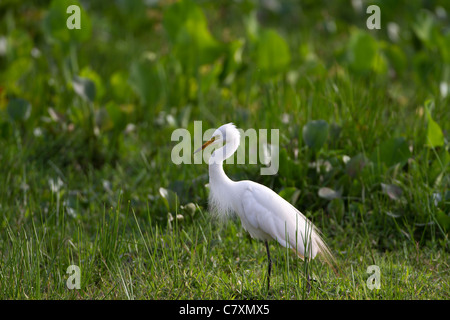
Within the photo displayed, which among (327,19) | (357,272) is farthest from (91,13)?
(357,272)

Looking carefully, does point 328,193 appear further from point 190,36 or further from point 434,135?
point 190,36

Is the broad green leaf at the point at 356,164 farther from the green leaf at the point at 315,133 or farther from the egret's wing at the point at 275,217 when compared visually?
the egret's wing at the point at 275,217

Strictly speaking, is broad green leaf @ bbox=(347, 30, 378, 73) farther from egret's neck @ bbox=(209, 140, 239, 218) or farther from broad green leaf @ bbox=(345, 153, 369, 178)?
egret's neck @ bbox=(209, 140, 239, 218)

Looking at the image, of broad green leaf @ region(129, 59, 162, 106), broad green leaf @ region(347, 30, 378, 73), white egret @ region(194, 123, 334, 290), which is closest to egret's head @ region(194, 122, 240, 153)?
white egret @ region(194, 123, 334, 290)

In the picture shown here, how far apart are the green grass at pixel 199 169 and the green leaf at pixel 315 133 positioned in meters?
0.03

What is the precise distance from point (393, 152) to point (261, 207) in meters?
1.10

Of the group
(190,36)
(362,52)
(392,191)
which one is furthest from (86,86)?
(392,191)

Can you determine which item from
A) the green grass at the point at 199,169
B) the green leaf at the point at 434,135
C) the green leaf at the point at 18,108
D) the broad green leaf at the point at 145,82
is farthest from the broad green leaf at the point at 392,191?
the green leaf at the point at 18,108

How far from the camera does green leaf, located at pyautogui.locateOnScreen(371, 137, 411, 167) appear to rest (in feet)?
11.8

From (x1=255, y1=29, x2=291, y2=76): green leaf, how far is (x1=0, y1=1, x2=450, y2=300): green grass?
1 cm

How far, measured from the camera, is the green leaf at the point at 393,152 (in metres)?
3.61

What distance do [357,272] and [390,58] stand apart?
3.21m
